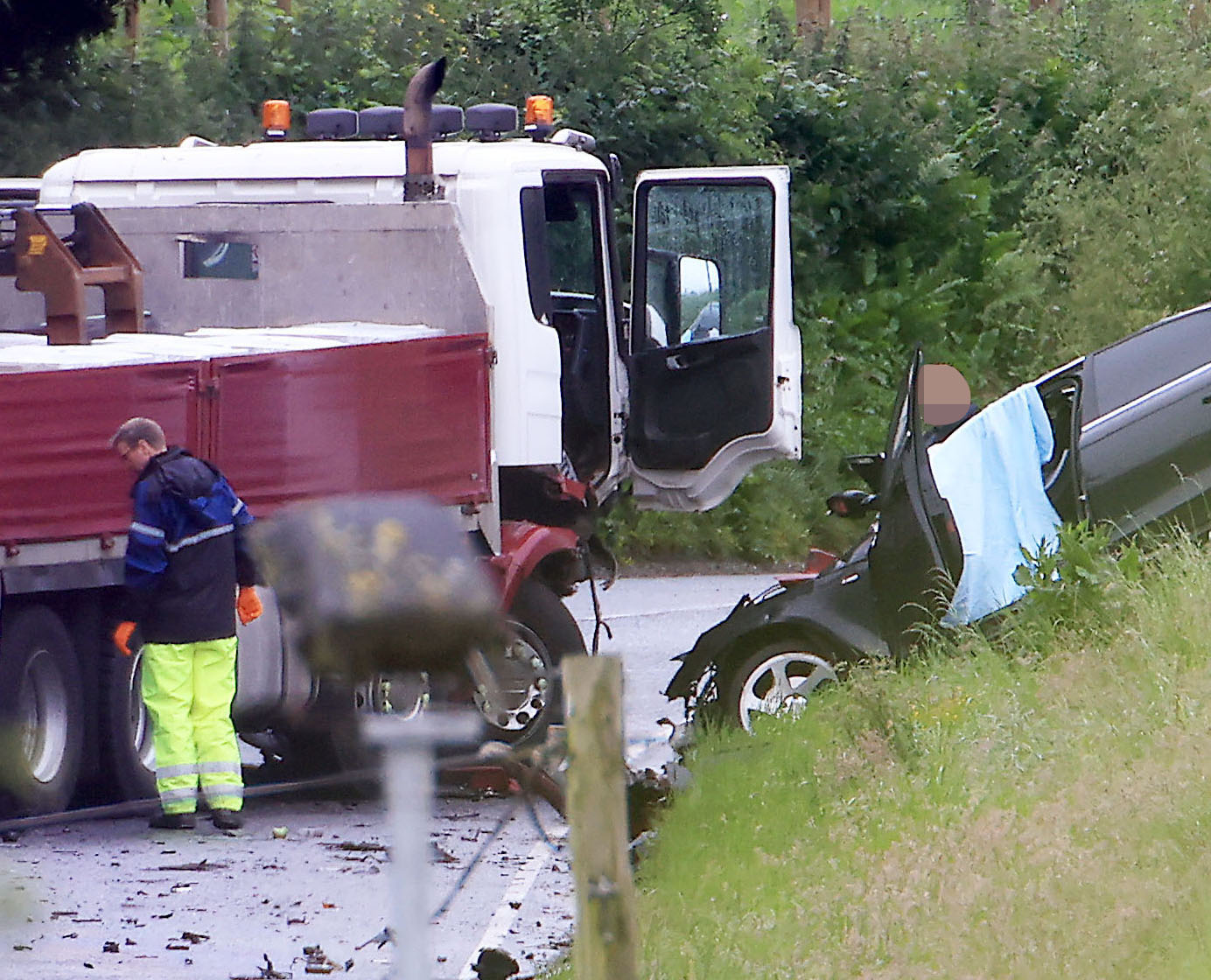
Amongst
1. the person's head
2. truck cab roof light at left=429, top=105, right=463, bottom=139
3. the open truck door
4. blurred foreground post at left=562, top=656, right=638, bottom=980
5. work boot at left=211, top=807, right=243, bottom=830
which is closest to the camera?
blurred foreground post at left=562, top=656, right=638, bottom=980

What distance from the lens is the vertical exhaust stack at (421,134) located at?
9703 millimetres

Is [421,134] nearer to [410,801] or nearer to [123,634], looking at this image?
[123,634]

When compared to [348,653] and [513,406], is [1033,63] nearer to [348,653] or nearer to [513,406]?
[513,406]

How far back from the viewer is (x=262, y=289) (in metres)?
10.4

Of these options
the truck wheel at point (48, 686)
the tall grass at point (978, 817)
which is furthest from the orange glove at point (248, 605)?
the tall grass at point (978, 817)

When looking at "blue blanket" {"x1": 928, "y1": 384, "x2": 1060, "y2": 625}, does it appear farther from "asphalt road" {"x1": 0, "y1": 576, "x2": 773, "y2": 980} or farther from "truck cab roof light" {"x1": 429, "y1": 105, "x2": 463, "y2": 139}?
"truck cab roof light" {"x1": 429, "y1": 105, "x2": 463, "y2": 139}

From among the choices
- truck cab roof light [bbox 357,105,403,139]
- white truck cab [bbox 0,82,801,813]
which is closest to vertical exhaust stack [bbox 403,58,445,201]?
white truck cab [bbox 0,82,801,813]

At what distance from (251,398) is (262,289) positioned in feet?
5.98

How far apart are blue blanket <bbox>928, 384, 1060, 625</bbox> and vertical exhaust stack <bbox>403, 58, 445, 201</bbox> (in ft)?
8.24

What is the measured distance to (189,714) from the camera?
27.7 feet

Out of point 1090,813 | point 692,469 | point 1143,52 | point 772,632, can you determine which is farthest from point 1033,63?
point 1090,813

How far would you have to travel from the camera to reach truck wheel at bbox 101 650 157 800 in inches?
337

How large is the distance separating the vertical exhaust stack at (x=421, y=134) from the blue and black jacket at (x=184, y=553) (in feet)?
6.49

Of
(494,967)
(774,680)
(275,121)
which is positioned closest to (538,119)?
(275,121)
